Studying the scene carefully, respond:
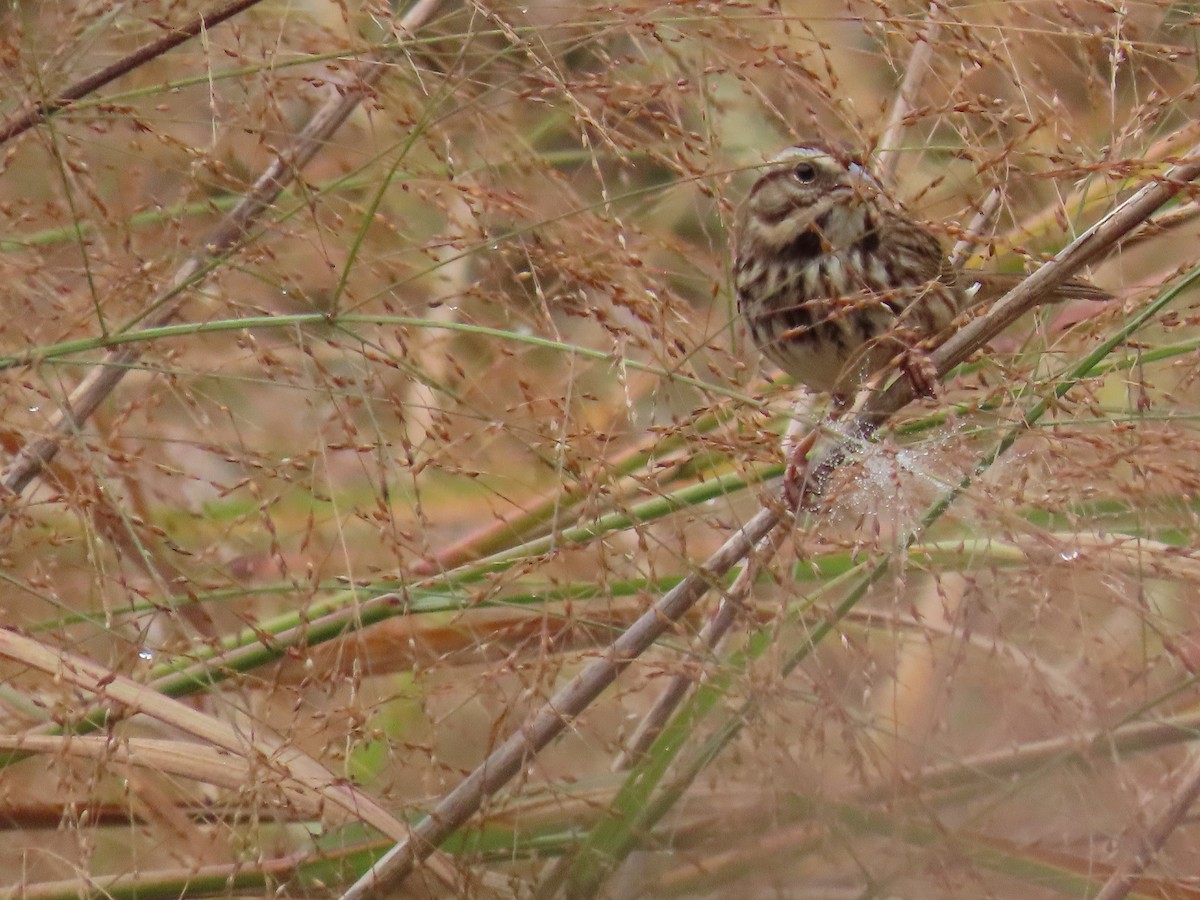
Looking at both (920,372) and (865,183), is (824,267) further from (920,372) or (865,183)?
(920,372)

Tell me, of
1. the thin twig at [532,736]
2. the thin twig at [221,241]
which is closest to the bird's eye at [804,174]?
the thin twig at [221,241]

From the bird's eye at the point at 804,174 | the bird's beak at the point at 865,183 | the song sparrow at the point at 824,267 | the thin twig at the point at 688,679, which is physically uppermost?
the bird's beak at the point at 865,183

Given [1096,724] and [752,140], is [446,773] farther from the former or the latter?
[752,140]

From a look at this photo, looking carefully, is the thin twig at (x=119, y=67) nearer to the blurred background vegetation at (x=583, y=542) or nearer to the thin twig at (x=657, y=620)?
the blurred background vegetation at (x=583, y=542)

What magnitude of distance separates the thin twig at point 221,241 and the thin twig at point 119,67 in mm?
140

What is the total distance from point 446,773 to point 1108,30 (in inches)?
38.5

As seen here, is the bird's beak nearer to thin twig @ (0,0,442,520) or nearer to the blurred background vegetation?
the blurred background vegetation

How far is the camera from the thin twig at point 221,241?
60.5 inches

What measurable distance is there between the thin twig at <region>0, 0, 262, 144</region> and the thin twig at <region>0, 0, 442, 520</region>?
0.14 metres

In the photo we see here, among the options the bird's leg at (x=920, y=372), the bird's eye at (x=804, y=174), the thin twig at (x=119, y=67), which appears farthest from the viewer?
the bird's eye at (x=804, y=174)

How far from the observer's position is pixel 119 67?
1.50m

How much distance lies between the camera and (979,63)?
1.49 m

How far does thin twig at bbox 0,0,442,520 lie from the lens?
5.04 ft

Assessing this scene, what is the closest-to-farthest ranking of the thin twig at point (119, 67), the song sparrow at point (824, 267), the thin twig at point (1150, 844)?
the thin twig at point (1150, 844) → the thin twig at point (119, 67) → the song sparrow at point (824, 267)
